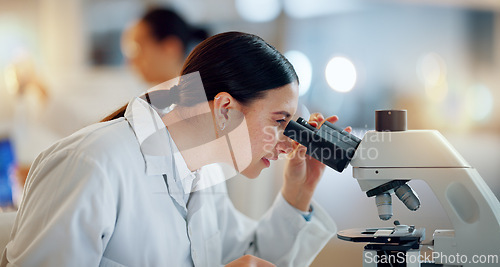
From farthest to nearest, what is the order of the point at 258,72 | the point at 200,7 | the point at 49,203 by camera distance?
the point at 200,7, the point at 258,72, the point at 49,203

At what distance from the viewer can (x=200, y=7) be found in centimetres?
344

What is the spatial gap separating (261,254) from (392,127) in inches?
24.8

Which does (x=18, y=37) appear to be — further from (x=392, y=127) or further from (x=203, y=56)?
(x=392, y=127)

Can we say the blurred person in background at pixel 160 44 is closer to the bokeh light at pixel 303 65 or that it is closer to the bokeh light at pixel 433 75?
the bokeh light at pixel 303 65

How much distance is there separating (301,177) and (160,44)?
4.31 ft

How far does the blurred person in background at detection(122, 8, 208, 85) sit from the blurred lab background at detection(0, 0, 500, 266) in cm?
35

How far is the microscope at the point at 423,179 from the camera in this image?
2.96 ft

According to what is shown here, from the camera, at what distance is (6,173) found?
2467 millimetres

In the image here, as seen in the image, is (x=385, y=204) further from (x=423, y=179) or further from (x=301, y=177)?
(x=301, y=177)

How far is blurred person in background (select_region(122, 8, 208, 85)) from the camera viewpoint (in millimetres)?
2387

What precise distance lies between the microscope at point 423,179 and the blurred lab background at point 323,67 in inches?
33.5

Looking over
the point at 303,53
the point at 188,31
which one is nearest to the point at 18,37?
the point at 188,31

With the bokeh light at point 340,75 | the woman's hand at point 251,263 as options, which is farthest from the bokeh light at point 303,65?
the woman's hand at point 251,263

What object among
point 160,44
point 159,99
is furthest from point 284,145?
point 160,44
